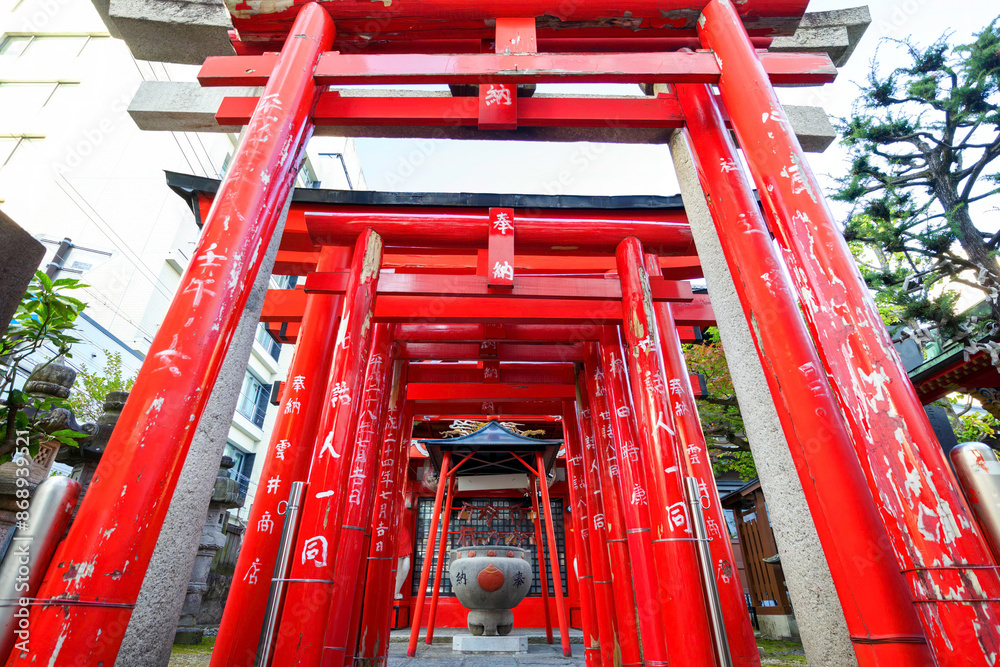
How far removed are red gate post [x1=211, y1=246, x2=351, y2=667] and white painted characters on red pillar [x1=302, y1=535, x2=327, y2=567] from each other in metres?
0.24

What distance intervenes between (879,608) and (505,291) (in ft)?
11.3

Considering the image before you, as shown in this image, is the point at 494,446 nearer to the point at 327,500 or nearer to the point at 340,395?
the point at 340,395

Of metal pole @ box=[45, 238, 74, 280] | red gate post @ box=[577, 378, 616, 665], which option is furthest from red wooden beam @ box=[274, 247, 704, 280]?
metal pole @ box=[45, 238, 74, 280]

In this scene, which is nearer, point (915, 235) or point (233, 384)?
point (233, 384)

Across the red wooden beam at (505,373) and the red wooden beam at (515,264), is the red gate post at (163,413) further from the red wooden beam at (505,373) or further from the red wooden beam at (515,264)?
the red wooden beam at (505,373)

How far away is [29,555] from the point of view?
65.6 inches

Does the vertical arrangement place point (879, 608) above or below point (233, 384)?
below

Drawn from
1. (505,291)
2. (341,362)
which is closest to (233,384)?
(341,362)

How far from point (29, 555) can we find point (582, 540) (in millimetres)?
6176

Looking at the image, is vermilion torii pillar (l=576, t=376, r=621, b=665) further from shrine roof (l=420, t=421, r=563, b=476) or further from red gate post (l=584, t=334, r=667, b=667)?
shrine roof (l=420, t=421, r=563, b=476)

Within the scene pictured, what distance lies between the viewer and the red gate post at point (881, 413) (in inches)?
65.5

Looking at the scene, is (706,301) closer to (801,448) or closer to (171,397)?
(801,448)

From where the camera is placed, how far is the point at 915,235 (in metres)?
8.82

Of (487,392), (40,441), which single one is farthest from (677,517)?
(40,441)
